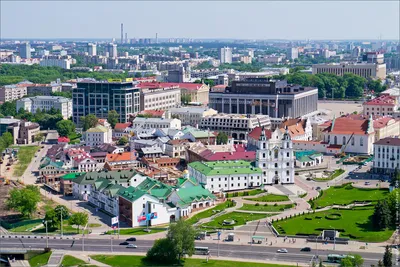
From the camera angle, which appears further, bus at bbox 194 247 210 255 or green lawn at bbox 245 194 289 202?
green lawn at bbox 245 194 289 202

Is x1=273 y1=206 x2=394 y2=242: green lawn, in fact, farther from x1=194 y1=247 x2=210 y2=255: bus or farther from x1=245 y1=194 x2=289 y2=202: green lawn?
x1=194 y1=247 x2=210 y2=255: bus

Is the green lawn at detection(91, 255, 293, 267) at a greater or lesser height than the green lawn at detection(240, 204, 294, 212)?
lesser

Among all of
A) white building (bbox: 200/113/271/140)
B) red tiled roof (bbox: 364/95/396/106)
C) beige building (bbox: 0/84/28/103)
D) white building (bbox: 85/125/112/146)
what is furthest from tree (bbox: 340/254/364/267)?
beige building (bbox: 0/84/28/103)

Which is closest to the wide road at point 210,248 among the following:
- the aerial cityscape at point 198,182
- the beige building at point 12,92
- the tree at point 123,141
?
the aerial cityscape at point 198,182

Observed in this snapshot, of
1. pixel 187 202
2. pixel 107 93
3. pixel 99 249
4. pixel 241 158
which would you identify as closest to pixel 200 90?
pixel 107 93

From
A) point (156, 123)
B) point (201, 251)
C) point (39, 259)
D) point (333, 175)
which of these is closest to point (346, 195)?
point (333, 175)

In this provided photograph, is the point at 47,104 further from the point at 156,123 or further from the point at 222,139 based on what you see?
the point at 222,139

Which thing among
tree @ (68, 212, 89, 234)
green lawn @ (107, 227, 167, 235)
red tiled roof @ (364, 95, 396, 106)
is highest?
red tiled roof @ (364, 95, 396, 106)

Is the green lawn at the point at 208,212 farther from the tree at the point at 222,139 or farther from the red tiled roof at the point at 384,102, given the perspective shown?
the red tiled roof at the point at 384,102
